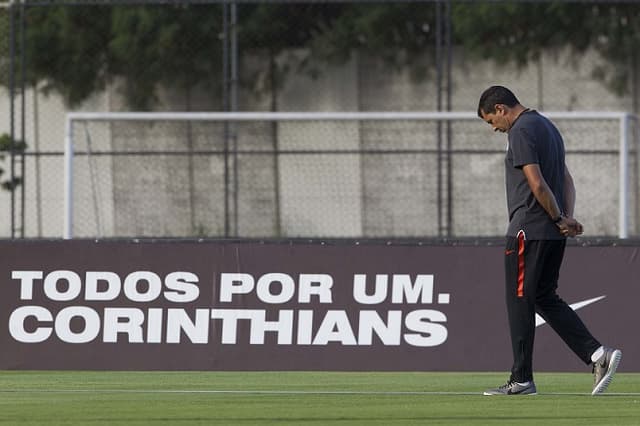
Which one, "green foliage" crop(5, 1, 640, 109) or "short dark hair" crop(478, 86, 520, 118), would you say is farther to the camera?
"green foliage" crop(5, 1, 640, 109)

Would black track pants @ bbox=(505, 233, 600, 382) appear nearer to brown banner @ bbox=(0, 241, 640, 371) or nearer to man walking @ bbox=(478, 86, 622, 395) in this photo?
man walking @ bbox=(478, 86, 622, 395)

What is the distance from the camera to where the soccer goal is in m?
23.2

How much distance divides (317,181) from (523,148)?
14.6 meters

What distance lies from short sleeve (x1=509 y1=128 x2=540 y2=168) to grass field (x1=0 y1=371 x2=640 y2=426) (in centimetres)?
140

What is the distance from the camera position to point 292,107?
86.2 ft

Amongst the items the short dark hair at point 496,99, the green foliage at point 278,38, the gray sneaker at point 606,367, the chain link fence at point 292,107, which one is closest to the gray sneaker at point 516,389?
the gray sneaker at point 606,367

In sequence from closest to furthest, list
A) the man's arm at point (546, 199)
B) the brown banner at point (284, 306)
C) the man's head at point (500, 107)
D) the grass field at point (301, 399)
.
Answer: the grass field at point (301, 399), the man's arm at point (546, 199), the man's head at point (500, 107), the brown banner at point (284, 306)

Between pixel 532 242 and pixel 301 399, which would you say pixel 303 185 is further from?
pixel 301 399

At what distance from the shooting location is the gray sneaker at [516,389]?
29.4 ft

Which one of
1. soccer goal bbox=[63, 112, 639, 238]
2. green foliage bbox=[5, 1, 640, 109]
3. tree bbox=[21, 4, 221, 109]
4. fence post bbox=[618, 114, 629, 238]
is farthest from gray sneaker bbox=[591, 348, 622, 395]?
tree bbox=[21, 4, 221, 109]

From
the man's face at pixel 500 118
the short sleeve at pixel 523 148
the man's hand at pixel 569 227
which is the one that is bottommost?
the man's hand at pixel 569 227

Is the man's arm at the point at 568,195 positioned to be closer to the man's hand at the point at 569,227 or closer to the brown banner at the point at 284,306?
the man's hand at the point at 569,227

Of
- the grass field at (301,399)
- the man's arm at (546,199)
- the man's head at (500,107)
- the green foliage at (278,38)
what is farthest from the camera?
the green foliage at (278,38)

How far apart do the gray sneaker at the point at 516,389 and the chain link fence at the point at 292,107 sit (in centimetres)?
1308
